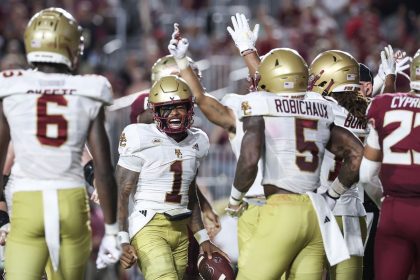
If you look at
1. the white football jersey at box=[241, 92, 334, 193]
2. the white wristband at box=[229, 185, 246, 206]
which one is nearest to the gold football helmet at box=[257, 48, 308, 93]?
the white football jersey at box=[241, 92, 334, 193]

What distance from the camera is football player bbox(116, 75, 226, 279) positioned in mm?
6523

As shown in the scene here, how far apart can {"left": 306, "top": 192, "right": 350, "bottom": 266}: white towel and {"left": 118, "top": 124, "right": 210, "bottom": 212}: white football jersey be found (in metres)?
1.17

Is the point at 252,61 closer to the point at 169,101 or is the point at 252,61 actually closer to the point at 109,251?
the point at 169,101

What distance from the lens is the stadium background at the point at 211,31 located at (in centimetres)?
1309

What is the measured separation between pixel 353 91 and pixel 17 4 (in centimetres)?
832

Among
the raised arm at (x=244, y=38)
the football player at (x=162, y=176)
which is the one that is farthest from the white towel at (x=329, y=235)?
the raised arm at (x=244, y=38)

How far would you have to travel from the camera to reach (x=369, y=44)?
1355 centimetres

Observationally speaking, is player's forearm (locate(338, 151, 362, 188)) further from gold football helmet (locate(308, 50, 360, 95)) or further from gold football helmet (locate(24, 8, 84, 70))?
gold football helmet (locate(24, 8, 84, 70))

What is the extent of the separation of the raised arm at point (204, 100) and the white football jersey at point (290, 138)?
35 cm

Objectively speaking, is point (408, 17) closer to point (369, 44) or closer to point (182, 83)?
point (369, 44)

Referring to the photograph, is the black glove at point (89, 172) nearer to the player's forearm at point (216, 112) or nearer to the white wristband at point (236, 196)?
the player's forearm at point (216, 112)

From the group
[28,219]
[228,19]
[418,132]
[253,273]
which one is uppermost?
[228,19]

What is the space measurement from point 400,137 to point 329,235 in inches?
28.4

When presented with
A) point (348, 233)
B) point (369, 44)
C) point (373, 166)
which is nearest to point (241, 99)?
point (373, 166)
